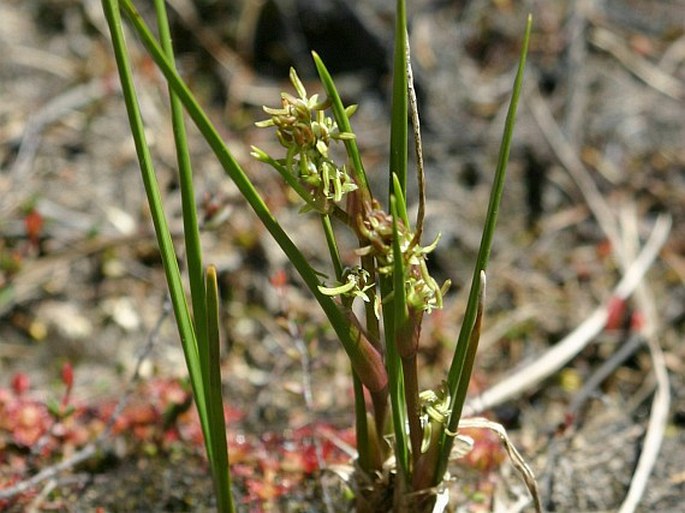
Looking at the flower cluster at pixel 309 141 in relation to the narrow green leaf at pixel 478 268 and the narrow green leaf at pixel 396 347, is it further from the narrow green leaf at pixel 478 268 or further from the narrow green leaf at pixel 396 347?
the narrow green leaf at pixel 478 268

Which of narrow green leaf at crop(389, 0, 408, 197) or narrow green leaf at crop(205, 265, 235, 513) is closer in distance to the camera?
narrow green leaf at crop(389, 0, 408, 197)

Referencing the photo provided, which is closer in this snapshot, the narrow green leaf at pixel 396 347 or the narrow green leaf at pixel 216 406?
the narrow green leaf at pixel 396 347

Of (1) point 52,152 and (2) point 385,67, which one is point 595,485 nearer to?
(2) point 385,67

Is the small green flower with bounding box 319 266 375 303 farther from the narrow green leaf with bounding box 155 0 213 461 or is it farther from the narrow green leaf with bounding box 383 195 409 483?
the narrow green leaf with bounding box 155 0 213 461

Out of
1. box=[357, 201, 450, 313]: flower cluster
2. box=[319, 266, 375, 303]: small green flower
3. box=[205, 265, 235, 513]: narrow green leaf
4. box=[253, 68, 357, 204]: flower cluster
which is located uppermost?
box=[253, 68, 357, 204]: flower cluster

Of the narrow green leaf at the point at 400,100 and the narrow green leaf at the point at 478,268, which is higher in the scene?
the narrow green leaf at the point at 400,100

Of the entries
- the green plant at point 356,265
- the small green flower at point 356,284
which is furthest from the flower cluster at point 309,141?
the small green flower at point 356,284

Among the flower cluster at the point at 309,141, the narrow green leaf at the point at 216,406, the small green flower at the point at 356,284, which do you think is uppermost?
the flower cluster at the point at 309,141

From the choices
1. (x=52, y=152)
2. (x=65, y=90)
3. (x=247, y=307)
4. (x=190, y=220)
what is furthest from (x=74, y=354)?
(x=190, y=220)

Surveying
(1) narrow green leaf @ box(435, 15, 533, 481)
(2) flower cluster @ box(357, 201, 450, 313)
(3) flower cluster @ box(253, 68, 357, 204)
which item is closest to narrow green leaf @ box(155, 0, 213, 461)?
(3) flower cluster @ box(253, 68, 357, 204)
